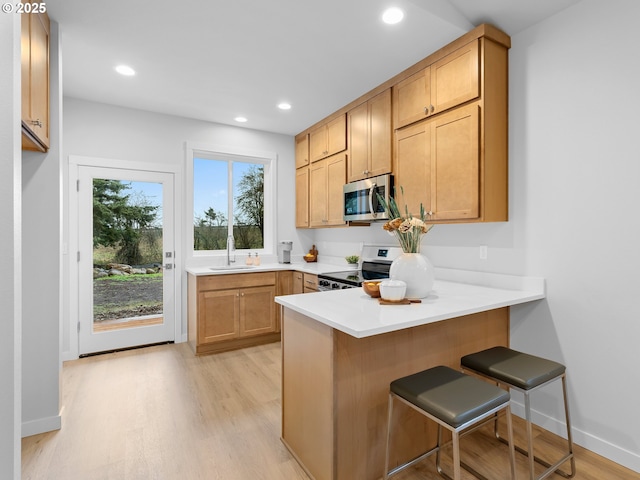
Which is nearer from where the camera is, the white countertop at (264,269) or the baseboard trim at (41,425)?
the baseboard trim at (41,425)

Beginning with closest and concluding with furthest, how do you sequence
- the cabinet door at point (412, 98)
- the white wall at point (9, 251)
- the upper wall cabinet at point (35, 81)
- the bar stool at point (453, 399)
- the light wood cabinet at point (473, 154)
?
the white wall at point (9, 251) < the bar stool at point (453, 399) < the upper wall cabinet at point (35, 81) < the light wood cabinet at point (473, 154) < the cabinet door at point (412, 98)

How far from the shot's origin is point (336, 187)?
3.82m

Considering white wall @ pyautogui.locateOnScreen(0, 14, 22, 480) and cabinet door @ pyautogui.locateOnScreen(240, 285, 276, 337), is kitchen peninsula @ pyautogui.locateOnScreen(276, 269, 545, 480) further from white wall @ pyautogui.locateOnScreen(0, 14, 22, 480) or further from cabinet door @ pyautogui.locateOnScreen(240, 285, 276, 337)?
cabinet door @ pyautogui.locateOnScreen(240, 285, 276, 337)

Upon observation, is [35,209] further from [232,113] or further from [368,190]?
[368,190]

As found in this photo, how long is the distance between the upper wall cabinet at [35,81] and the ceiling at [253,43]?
9.4 inches

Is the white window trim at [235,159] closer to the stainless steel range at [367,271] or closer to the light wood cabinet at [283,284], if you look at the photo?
the light wood cabinet at [283,284]

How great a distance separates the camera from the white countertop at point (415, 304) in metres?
1.51

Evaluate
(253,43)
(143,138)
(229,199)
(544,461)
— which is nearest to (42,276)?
(143,138)

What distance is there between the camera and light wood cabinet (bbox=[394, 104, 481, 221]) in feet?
7.55

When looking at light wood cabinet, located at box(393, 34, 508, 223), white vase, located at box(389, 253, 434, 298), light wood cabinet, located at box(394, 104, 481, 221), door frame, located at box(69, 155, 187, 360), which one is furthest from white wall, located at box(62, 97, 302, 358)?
white vase, located at box(389, 253, 434, 298)

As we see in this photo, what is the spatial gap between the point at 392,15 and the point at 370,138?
1.20 metres

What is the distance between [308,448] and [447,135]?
2214mm

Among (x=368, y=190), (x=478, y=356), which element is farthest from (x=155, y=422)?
(x=368, y=190)

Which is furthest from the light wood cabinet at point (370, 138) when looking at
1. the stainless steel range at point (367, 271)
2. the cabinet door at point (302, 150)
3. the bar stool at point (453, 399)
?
the bar stool at point (453, 399)
